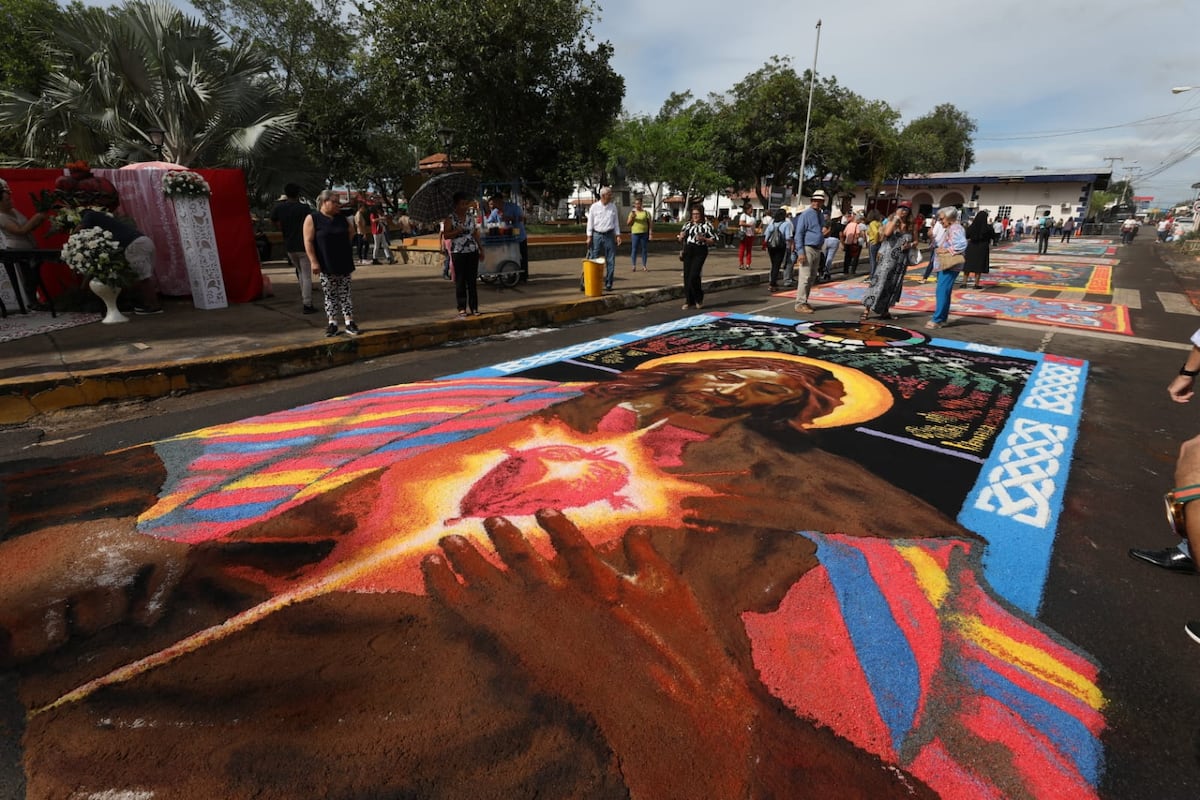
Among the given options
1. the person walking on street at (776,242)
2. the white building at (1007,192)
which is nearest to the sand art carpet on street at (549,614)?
the person walking on street at (776,242)

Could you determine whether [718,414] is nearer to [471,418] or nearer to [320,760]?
[471,418]

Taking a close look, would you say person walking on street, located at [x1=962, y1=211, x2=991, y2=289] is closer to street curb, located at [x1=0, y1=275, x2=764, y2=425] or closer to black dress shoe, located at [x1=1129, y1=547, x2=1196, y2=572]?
street curb, located at [x1=0, y1=275, x2=764, y2=425]

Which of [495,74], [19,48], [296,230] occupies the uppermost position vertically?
[19,48]

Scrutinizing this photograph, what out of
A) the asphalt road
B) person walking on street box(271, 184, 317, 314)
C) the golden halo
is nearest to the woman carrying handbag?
the asphalt road

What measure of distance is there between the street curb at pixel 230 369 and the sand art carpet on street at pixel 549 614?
150 centimetres

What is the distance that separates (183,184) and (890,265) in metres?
9.48

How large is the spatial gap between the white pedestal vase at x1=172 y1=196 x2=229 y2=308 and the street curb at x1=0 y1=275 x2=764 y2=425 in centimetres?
308

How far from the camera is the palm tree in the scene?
40.5 ft

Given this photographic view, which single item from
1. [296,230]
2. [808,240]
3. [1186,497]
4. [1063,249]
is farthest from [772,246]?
[1063,249]

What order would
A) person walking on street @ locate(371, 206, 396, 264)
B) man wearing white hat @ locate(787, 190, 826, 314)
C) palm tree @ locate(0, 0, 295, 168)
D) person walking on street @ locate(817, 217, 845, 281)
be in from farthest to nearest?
1. person walking on street @ locate(371, 206, 396, 264)
2. person walking on street @ locate(817, 217, 845, 281)
3. palm tree @ locate(0, 0, 295, 168)
4. man wearing white hat @ locate(787, 190, 826, 314)

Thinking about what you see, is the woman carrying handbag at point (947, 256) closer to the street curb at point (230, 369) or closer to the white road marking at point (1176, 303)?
the street curb at point (230, 369)

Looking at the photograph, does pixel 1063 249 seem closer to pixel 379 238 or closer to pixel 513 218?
pixel 513 218

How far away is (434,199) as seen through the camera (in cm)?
833

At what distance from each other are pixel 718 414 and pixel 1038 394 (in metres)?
3.11
